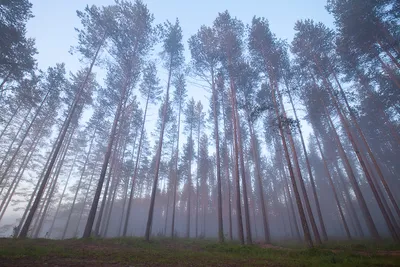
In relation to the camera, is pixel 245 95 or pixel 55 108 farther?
pixel 55 108

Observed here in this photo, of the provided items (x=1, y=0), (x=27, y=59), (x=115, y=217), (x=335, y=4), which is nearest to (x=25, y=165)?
(x=27, y=59)

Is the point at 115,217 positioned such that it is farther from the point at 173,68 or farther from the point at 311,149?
the point at 311,149

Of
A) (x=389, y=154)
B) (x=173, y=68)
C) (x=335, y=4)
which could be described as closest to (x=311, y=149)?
(x=389, y=154)

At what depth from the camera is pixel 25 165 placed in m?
22.4

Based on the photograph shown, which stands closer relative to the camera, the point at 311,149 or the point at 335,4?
the point at 335,4

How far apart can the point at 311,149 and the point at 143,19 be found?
42.5m

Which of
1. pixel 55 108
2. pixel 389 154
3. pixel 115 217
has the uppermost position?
pixel 55 108

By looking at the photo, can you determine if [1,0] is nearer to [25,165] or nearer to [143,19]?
[143,19]

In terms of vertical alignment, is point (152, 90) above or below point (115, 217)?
above

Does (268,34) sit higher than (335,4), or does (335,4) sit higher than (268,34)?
(335,4)

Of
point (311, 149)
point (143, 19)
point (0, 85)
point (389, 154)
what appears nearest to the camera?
point (0, 85)

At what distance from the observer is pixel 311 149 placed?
41.0 metres

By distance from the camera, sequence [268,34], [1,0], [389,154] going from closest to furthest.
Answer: [1,0], [268,34], [389,154]

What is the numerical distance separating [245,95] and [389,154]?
85.6 feet
